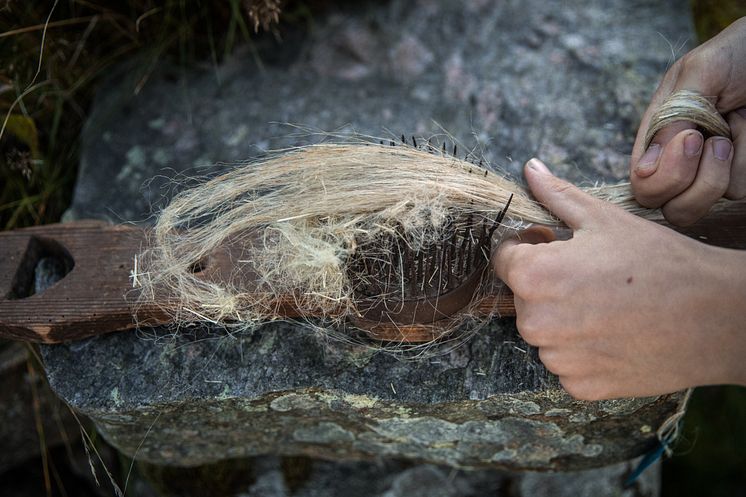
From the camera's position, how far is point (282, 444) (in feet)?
5.32

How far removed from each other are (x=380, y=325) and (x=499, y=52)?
3.03ft

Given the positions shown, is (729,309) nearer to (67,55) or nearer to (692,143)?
(692,143)

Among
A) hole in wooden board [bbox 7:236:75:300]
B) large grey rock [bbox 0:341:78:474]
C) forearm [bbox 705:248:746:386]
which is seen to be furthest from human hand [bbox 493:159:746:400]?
large grey rock [bbox 0:341:78:474]

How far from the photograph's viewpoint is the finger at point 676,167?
117cm

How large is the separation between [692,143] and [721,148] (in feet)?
0.23

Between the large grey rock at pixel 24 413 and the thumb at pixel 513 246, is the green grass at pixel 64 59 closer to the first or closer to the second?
the large grey rock at pixel 24 413

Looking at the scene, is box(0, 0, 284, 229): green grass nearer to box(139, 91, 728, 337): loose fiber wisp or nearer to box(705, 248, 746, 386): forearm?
box(139, 91, 728, 337): loose fiber wisp


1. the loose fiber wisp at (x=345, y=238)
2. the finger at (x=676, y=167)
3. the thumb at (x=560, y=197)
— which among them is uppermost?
the finger at (x=676, y=167)

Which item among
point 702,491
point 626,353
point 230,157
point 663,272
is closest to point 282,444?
point 230,157

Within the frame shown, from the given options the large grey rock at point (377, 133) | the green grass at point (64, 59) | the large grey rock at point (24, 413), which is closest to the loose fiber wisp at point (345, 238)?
the large grey rock at point (377, 133)

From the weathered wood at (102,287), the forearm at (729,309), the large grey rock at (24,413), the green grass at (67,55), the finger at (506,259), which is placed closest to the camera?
the forearm at (729,309)

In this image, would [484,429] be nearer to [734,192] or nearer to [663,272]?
[663,272]

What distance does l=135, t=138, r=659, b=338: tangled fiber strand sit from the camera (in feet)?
3.87

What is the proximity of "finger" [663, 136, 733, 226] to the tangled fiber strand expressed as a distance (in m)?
0.09
